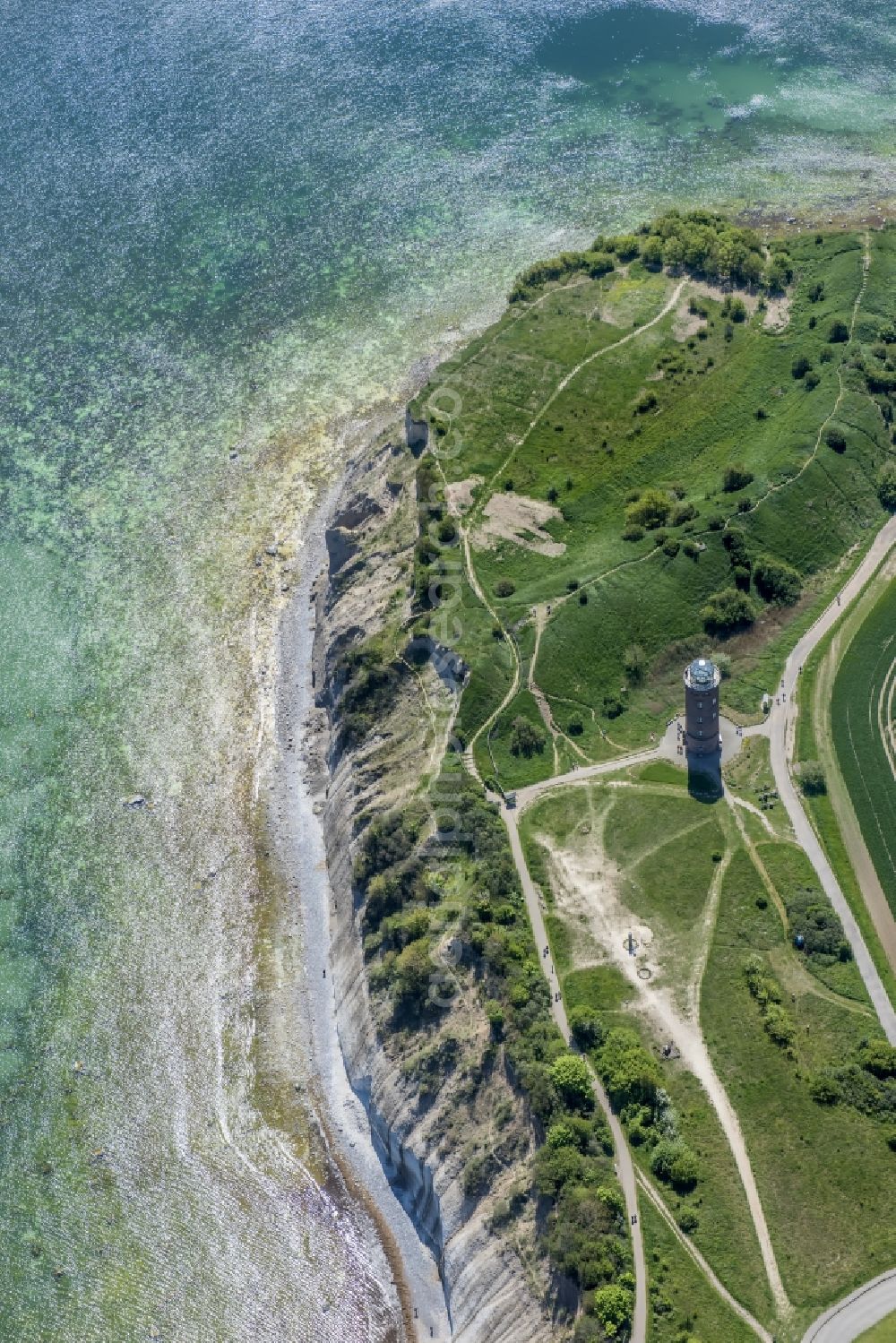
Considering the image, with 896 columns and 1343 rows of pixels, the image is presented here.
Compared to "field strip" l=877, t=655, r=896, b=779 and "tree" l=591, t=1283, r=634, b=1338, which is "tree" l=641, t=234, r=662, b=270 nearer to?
"field strip" l=877, t=655, r=896, b=779

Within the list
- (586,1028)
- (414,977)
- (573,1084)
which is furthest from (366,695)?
(573,1084)

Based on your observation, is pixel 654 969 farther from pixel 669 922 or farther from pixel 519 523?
pixel 519 523

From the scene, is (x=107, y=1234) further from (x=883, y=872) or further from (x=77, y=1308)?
(x=883, y=872)

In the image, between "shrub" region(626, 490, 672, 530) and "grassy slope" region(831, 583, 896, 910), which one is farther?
"shrub" region(626, 490, 672, 530)

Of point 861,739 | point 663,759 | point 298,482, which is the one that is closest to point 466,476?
point 298,482

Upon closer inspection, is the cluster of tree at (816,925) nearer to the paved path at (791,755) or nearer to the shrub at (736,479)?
the paved path at (791,755)

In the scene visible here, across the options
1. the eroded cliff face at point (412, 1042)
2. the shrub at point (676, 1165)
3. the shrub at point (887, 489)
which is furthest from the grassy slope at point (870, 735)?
the eroded cliff face at point (412, 1042)

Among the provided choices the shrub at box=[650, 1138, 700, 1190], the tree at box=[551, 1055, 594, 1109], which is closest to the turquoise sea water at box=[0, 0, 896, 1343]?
the tree at box=[551, 1055, 594, 1109]
